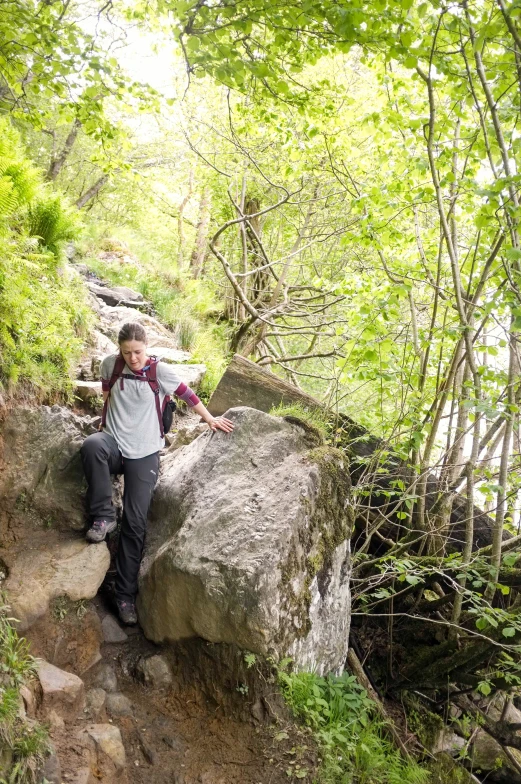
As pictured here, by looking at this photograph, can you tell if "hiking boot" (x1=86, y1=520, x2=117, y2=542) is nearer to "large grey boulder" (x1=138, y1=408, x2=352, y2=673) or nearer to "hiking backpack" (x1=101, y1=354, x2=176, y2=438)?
"large grey boulder" (x1=138, y1=408, x2=352, y2=673)

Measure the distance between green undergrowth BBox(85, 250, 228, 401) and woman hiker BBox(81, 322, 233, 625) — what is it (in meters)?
3.66

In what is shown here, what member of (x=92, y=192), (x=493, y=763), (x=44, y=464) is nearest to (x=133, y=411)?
(x=44, y=464)

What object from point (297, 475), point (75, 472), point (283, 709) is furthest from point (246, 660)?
point (75, 472)

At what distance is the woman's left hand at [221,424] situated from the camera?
5.00 meters

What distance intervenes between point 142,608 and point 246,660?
3.94 feet

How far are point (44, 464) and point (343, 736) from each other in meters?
3.42

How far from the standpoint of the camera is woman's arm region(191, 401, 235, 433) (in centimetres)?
Result: 491

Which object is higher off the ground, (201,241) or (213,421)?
(201,241)

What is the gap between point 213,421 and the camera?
498 cm

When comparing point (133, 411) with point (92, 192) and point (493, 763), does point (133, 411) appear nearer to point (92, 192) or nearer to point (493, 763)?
point (493, 763)

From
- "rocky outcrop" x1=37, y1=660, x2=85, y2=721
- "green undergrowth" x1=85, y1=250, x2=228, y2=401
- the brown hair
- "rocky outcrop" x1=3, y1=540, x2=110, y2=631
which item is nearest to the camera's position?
"rocky outcrop" x1=37, y1=660, x2=85, y2=721

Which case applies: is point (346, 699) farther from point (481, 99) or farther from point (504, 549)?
point (481, 99)

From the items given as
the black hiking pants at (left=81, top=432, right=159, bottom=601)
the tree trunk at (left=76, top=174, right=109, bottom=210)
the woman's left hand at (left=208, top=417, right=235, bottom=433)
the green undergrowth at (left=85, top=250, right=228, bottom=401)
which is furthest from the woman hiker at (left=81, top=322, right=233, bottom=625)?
the tree trunk at (left=76, top=174, right=109, bottom=210)

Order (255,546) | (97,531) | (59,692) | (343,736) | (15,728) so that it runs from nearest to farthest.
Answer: (15,728)
(59,692)
(343,736)
(255,546)
(97,531)
